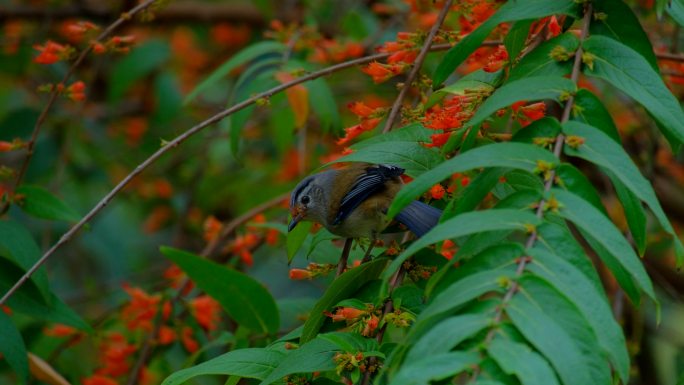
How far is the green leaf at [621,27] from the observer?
261 cm

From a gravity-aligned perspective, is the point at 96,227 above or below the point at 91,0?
below

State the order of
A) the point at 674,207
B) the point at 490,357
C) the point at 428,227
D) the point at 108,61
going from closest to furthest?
the point at 490,357
the point at 428,227
the point at 674,207
the point at 108,61

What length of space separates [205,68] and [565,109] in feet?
20.4

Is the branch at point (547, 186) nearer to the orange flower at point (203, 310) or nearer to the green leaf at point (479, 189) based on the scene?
the green leaf at point (479, 189)

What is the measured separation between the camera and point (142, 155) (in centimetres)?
688

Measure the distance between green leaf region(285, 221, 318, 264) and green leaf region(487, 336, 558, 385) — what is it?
156 cm

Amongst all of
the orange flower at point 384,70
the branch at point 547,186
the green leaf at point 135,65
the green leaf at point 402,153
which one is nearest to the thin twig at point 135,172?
the orange flower at point 384,70

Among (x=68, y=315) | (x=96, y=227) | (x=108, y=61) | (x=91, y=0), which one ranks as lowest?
(x=96, y=227)

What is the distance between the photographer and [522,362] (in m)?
1.67

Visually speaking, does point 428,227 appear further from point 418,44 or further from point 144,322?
point 144,322

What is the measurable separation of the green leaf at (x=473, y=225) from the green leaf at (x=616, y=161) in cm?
23

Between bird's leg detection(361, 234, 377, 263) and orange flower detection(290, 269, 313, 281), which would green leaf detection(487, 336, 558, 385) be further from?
orange flower detection(290, 269, 313, 281)

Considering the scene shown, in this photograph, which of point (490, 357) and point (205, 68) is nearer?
point (490, 357)

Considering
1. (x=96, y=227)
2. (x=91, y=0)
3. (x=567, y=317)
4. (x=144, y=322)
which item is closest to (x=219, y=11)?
(x=91, y=0)
